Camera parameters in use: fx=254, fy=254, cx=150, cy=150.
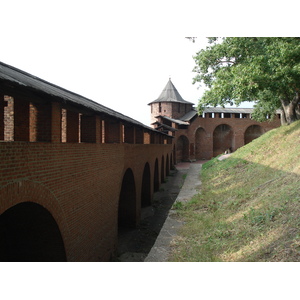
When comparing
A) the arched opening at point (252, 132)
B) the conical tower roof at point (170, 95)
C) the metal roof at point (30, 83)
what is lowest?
the metal roof at point (30, 83)

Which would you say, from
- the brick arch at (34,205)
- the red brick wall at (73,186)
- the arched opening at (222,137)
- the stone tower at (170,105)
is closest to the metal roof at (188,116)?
the stone tower at (170,105)

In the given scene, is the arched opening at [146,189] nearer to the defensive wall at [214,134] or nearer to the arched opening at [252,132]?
the defensive wall at [214,134]

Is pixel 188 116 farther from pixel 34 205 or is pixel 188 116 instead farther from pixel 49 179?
pixel 34 205

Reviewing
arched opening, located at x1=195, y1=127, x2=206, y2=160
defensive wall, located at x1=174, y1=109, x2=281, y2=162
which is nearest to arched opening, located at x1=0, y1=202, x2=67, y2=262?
defensive wall, located at x1=174, y1=109, x2=281, y2=162

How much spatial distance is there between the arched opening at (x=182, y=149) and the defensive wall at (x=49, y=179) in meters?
26.6

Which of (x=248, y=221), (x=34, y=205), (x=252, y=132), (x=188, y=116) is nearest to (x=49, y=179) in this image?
(x=34, y=205)

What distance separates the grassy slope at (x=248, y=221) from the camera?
15.4ft

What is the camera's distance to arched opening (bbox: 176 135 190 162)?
33.0m

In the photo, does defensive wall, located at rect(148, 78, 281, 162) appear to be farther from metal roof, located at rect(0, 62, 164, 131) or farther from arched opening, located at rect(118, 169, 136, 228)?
metal roof, located at rect(0, 62, 164, 131)

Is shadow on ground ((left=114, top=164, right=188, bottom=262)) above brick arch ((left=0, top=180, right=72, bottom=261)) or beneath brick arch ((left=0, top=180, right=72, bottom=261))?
beneath

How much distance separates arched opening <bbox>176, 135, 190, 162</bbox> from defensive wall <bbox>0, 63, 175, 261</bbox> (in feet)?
87.3

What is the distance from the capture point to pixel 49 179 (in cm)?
388

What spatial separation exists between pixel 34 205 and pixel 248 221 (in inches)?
192

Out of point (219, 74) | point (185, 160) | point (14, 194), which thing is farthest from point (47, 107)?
point (185, 160)
